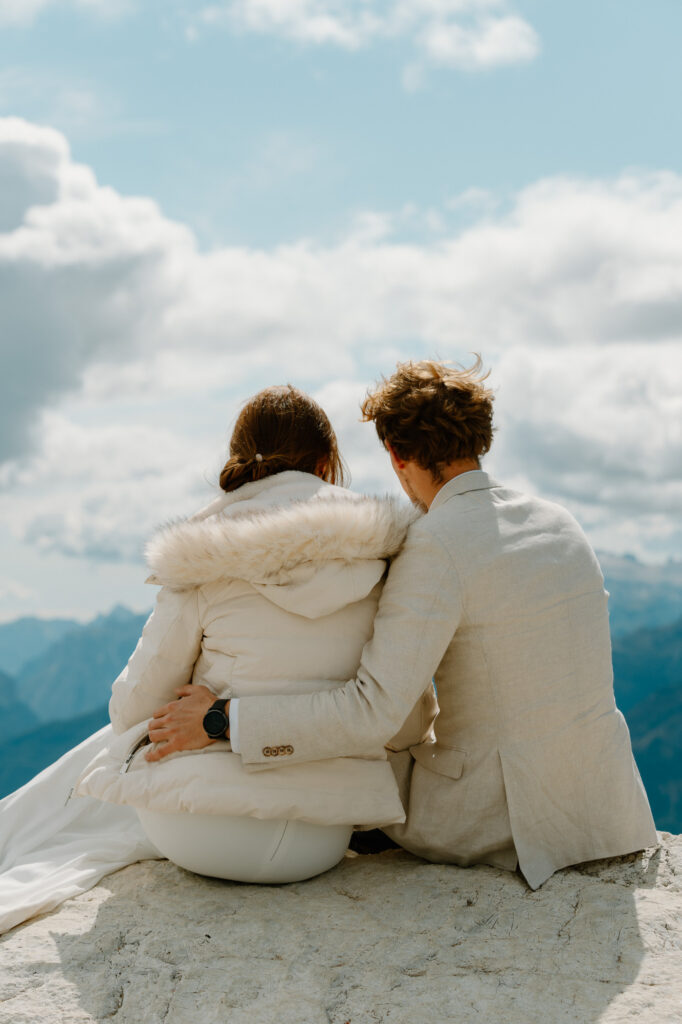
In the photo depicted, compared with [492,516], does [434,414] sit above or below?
above

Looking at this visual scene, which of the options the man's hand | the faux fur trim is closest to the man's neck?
the faux fur trim

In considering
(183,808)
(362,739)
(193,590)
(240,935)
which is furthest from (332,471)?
(240,935)

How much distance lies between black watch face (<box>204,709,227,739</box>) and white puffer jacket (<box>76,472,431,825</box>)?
0.30 ft

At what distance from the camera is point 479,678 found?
12.1 feet

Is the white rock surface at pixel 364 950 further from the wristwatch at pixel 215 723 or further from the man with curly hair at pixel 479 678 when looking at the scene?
the wristwatch at pixel 215 723

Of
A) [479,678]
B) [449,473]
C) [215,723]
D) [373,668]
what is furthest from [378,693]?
[449,473]

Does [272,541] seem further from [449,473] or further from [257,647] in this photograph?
[449,473]

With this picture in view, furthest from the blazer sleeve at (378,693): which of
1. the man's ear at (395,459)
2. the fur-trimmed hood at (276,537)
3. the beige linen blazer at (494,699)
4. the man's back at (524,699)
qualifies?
the man's ear at (395,459)

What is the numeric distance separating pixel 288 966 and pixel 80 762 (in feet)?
6.83

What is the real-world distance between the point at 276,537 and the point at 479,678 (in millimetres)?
1064

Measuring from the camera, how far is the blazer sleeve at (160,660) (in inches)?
140

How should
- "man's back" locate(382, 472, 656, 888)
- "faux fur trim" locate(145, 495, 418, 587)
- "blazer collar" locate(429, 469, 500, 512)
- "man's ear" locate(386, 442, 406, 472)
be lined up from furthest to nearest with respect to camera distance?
"man's ear" locate(386, 442, 406, 472), "blazer collar" locate(429, 469, 500, 512), "man's back" locate(382, 472, 656, 888), "faux fur trim" locate(145, 495, 418, 587)

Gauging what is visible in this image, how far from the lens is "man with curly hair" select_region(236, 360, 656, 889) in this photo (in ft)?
11.3

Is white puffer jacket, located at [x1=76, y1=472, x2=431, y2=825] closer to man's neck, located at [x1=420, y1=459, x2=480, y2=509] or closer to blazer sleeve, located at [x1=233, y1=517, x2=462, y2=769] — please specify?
blazer sleeve, located at [x1=233, y1=517, x2=462, y2=769]
